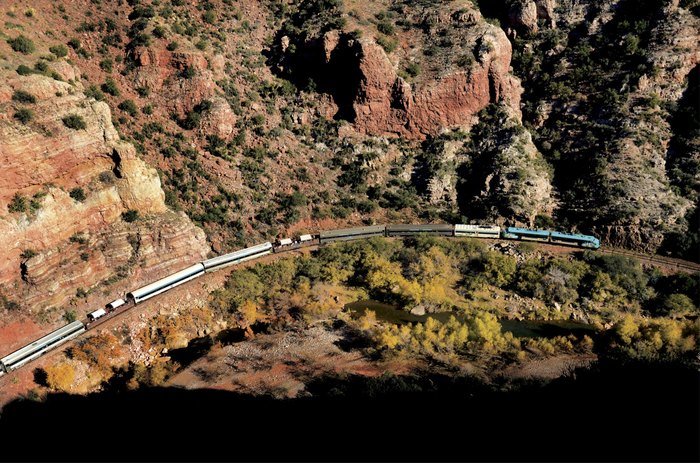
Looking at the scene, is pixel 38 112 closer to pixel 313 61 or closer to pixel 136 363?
pixel 136 363

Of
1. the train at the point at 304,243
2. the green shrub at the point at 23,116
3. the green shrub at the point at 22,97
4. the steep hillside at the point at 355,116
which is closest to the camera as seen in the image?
the green shrub at the point at 23,116

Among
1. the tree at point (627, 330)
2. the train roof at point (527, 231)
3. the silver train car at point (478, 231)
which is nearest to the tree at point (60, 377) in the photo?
the silver train car at point (478, 231)

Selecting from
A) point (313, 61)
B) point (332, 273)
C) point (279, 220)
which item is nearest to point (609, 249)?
point (332, 273)

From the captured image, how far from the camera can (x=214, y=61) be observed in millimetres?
60625

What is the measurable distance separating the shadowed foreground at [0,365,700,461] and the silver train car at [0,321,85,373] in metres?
3.80

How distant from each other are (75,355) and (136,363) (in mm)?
4992

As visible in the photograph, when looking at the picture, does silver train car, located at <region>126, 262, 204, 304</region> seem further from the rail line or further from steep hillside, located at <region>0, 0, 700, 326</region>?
steep hillside, located at <region>0, 0, 700, 326</region>

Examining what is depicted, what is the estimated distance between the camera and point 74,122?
44406mm

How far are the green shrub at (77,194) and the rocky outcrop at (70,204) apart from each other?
0.29ft

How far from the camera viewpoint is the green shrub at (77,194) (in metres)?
44.8

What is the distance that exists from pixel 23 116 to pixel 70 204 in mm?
8529

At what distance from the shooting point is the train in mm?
43875

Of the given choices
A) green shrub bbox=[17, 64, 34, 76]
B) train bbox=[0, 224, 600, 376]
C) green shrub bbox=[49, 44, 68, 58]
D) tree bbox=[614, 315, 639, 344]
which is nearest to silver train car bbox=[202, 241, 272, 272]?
train bbox=[0, 224, 600, 376]

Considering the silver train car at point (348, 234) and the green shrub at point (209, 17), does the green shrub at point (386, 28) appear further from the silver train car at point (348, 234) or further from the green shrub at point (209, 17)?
the silver train car at point (348, 234)
